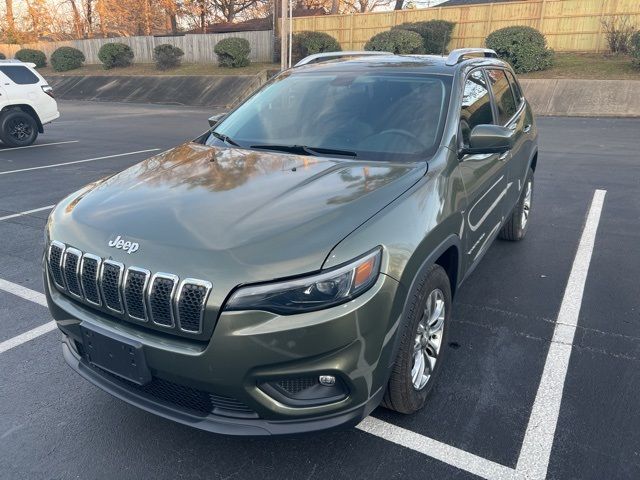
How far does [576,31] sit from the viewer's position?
2219 centimetres

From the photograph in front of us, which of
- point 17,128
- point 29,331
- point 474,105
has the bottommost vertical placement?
point 29,331

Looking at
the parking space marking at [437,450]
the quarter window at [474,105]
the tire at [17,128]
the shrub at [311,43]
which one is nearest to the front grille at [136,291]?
the parking space marking at [437,450]

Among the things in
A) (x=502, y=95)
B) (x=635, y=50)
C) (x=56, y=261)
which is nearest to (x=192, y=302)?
(x=56, y=261)

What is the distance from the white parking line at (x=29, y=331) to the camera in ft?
11.5

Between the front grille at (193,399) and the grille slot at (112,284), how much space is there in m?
0.36

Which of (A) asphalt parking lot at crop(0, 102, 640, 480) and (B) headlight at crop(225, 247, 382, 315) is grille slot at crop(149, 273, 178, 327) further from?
(A) asphalt parking lot at crop(0, 102, 640, 480)

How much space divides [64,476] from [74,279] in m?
0.92

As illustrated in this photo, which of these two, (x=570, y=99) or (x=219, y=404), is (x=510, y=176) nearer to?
(x=219, y=404)

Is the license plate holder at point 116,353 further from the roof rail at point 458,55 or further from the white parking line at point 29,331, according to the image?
the roof rail at point 458,55

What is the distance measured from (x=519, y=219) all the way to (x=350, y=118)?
103 inches

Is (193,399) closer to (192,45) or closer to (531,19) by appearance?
(531,19)

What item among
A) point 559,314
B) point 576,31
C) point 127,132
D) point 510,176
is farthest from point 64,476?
point 576,31

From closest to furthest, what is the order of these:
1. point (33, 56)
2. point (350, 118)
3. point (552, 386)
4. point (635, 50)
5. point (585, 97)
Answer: point (552, 386) < point (350, 118) < point (585, 97) < point (635, 50) < point (33, 56)

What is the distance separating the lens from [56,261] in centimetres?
248
